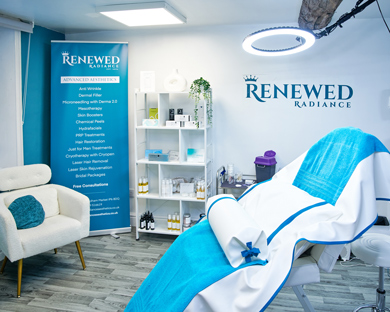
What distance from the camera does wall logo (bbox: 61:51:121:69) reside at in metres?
3.93

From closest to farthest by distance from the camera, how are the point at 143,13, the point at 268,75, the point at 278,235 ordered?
the point at 278,235, the point at 143,13, the point at 268,75

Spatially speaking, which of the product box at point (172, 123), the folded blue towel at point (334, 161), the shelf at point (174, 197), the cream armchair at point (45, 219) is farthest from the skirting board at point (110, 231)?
the folded blue towel at point (334, 161)

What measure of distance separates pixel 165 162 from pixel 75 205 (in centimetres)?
108

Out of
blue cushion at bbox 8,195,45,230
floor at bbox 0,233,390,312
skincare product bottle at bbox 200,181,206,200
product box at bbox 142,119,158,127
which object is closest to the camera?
floor at bbox 0,233,390,312

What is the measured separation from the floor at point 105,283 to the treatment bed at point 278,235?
1.13m

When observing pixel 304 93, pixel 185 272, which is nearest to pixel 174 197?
pixel 304 93

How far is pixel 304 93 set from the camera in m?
3.86

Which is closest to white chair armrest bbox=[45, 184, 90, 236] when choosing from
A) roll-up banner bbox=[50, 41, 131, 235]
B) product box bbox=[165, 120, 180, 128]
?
roll-up banner bbox=[50, 41, 131, 235]

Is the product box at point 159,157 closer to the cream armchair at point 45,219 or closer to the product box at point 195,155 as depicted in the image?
the product box at point 195,155

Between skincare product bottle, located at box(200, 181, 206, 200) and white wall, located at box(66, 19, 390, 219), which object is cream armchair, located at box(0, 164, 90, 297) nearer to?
skincare product bottle, located at box(200, 181, 206, 200)

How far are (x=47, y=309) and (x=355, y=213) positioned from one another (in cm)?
242

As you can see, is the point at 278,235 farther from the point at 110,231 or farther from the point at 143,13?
the point at 110,231

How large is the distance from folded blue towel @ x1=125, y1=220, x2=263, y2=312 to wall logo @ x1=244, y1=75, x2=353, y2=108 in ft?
7.89

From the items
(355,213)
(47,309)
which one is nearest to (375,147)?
(355,213)
